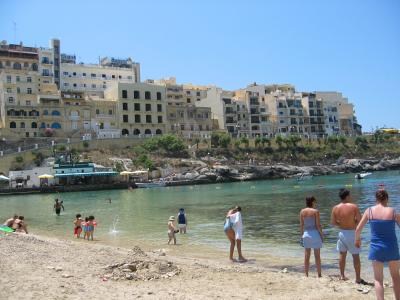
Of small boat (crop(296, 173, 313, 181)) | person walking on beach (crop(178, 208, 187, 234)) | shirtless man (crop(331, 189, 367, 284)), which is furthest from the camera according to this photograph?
small boat (crop(296, 173, 313, 181))

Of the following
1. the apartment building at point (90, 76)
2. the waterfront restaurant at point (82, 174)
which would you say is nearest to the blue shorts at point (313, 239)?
the waterfront restaurant at point (82, 174)

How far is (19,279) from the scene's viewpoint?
10.1m

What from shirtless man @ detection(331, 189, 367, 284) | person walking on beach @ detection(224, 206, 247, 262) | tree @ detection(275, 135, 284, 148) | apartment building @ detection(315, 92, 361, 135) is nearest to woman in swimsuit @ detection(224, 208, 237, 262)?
person walking on beach @ detection(224, 206, 247, 262)

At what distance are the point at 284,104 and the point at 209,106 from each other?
21868mm

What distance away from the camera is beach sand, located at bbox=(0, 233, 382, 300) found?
9297 millimetres

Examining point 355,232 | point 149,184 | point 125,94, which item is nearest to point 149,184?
point 149,184

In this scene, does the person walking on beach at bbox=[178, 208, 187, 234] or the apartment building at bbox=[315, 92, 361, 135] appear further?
the apartment building at bbox=[315, 92, 361, 135]

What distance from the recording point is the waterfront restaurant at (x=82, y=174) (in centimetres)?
7562

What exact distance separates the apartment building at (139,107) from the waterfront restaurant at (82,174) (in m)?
18.4

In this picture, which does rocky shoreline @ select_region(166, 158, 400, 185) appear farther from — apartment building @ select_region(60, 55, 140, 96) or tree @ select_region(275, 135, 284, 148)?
apartment building @ select_region(60, 55, 140, 96)

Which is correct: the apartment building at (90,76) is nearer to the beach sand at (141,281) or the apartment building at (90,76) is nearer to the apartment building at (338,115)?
the apartment building at (338,115)

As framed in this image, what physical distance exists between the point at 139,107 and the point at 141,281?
91.9m

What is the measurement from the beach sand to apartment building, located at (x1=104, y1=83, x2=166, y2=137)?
279 feet

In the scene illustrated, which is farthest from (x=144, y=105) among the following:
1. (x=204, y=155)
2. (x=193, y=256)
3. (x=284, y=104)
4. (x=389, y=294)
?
(x=389, y=294)
